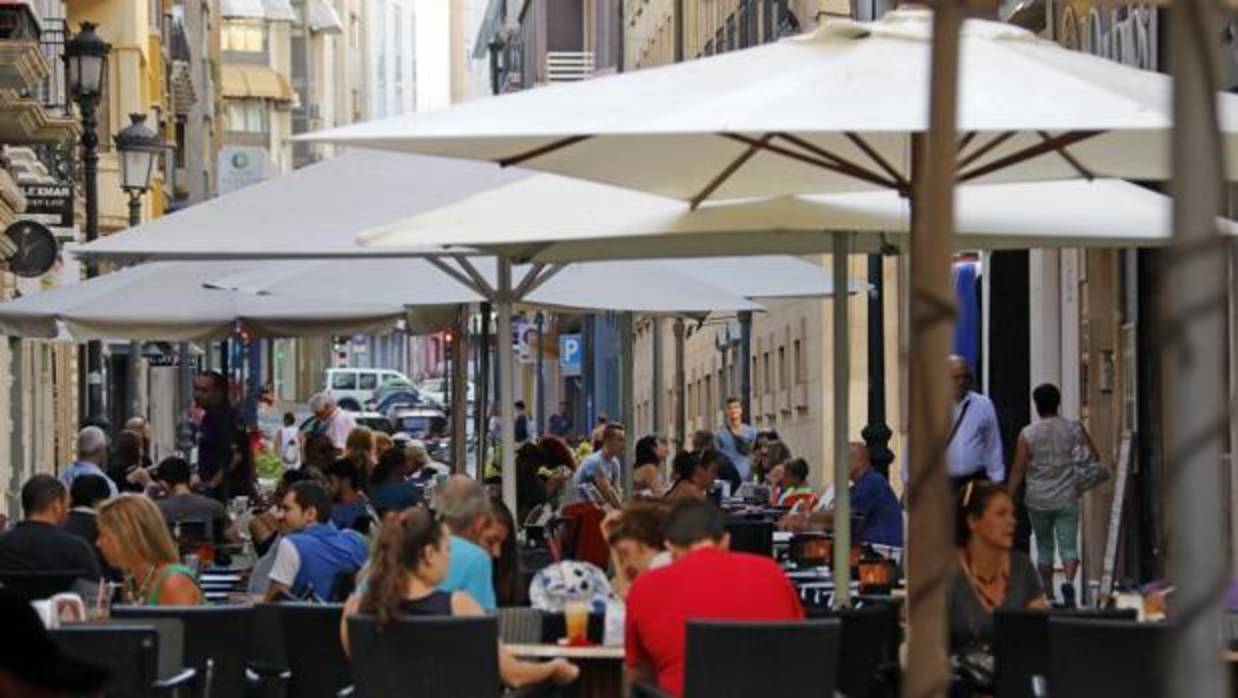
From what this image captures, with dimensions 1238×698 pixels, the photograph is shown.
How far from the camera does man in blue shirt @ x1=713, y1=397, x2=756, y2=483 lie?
114ft

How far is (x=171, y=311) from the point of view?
2266 centimetres

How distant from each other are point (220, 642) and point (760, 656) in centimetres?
262

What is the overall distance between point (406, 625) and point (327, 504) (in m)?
4.29

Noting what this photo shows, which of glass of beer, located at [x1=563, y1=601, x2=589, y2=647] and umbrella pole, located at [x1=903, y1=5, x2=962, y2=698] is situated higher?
umbrella pole, located at [x1=903, y1=5, x2=962, y2=698]

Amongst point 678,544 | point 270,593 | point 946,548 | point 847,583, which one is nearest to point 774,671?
point 678,544

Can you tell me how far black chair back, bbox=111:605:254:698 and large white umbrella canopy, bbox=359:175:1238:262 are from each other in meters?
1.78

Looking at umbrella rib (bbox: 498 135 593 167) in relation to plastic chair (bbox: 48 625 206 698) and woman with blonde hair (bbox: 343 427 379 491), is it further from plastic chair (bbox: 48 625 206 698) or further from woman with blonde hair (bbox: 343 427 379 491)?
woman with blonde hair (bbox: 343 427 379 491)

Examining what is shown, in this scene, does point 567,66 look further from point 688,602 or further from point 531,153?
point 688,602

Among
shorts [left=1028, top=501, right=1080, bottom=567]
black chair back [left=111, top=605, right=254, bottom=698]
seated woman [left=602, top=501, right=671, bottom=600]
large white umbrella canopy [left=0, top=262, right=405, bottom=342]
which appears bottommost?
shorts [left=1028, top=501, right=1080, bottom=567]

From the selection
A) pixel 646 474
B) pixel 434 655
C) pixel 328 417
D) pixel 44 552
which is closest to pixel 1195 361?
pixel 434 655

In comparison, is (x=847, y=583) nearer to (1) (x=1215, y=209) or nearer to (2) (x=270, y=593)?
(2) (x=270, y=593)

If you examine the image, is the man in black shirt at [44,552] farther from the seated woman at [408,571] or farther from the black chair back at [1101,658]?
the black chair back at [1101,658]

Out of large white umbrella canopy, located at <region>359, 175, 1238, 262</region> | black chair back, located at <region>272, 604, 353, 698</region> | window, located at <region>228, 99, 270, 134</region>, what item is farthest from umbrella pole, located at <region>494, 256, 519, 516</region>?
window, located at <region>228, 99, 270, 134</region>

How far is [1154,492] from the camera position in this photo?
23.6 meters
